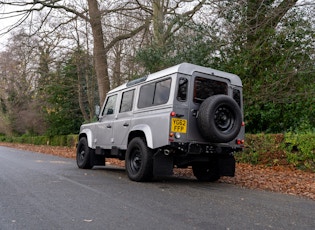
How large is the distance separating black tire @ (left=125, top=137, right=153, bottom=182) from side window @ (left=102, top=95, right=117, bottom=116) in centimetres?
186

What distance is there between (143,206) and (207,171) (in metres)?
3.64

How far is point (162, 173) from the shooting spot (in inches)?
291

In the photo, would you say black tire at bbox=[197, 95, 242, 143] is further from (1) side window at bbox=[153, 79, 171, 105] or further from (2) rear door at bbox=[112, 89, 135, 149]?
(2) rear door at bbox=[112, 89, 135, 149]

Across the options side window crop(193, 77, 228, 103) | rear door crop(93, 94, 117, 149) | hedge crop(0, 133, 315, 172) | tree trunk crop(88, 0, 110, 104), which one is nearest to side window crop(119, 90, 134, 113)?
rear door crop(93, 94, 117, 149)

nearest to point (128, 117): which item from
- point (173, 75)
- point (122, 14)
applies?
point (173, 75)

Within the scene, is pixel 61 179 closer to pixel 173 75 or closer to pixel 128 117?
pixel 128 117

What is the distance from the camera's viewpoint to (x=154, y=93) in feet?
26.4

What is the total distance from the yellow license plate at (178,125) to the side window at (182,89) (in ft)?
1.52

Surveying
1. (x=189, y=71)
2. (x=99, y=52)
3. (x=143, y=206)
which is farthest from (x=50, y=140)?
(x=143, y=206)

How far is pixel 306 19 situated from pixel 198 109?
8098 mm

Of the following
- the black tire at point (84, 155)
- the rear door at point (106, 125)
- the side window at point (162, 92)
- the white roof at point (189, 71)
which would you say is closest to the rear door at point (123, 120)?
the rear door at point (106, 125)

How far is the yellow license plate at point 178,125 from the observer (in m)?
7.11

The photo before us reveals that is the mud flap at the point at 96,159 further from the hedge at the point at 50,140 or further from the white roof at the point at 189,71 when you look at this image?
the hedge at the point at 50,140

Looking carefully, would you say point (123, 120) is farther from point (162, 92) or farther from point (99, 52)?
point (99, 52)
